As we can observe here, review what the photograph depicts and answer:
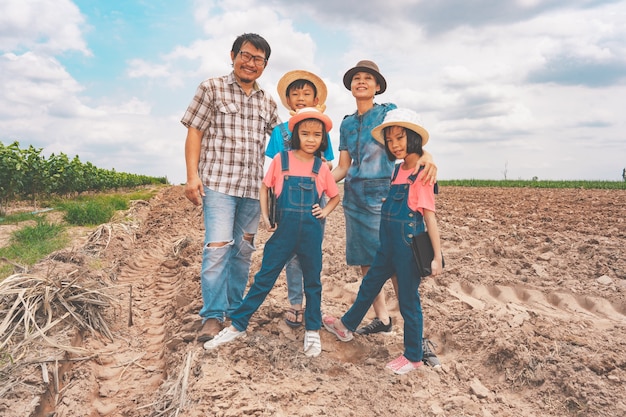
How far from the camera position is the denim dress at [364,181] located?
134 inches

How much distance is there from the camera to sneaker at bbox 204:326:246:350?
319 centimetres

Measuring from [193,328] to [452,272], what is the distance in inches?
129

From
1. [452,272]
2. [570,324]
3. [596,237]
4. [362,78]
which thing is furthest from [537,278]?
[362,78]

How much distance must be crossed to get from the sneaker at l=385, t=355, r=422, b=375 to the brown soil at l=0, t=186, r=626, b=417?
0.16 feet

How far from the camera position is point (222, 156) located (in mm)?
3410

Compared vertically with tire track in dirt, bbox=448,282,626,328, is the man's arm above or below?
above

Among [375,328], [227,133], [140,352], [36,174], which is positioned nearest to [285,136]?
[227,133]

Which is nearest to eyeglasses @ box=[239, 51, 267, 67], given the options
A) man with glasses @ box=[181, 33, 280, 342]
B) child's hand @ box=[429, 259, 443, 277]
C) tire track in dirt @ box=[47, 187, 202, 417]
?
man with glasses @ box=[181, 33, 280, 342]

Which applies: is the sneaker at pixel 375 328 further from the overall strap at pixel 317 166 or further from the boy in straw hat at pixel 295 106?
the overall strap at pixel 317 166

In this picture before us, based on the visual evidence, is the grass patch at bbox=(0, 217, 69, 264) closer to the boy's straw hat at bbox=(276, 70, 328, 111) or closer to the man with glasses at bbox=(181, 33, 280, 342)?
the man with glasses at bbox=(181, 33, 280, 342)

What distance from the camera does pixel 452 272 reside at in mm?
5602

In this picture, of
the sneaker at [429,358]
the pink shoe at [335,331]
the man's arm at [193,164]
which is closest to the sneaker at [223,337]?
the pink shoe at [335,331]

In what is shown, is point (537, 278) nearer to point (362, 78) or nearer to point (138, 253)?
point (362, 78)

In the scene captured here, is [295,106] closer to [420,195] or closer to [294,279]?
[420,195]
